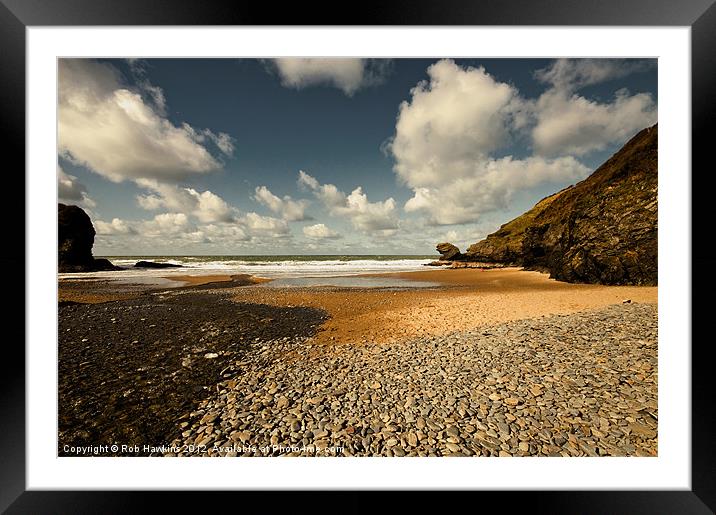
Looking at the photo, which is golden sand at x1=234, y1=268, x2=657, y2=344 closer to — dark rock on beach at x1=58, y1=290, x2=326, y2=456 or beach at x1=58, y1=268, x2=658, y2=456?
beach at x1=58, y1=268, x2=658, y2=456

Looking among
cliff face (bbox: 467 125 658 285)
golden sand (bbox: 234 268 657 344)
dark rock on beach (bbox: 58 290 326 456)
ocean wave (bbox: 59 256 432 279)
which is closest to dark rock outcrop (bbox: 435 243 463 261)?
ocean wave (bbox: 59 256 432 279)

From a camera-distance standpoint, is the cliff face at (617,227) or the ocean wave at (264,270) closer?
the cliff face at (617,227)

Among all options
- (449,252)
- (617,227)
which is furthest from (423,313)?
(449,252)

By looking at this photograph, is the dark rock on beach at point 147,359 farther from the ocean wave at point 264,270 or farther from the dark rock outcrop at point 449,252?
the dark rock outcrop at point 449,252

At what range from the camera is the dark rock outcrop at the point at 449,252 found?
38.2 m
